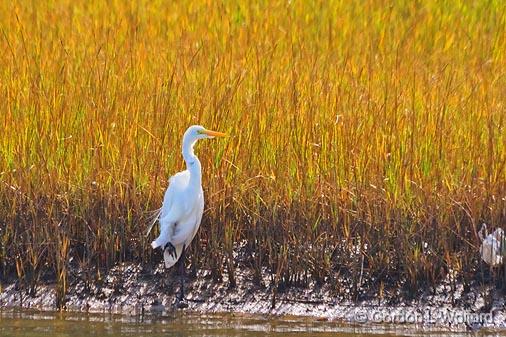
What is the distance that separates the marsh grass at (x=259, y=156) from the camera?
548 centimetres

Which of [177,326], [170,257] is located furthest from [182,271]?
[177,326]

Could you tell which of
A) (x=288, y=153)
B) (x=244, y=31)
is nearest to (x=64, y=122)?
(x=288, y=153)

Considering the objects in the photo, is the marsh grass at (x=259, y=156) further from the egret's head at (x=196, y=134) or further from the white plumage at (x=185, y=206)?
the egret's head at (x=196, y=134)

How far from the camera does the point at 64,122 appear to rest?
19.6 feet

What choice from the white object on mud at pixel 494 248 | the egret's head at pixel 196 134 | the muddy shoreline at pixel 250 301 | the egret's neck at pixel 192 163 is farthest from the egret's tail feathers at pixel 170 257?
the white object on mud at pixel 494 248

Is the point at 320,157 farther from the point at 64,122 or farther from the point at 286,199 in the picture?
the point at 64,122

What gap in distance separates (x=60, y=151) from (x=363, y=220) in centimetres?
161

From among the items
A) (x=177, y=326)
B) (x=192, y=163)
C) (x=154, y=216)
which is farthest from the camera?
(x=154, y=216)

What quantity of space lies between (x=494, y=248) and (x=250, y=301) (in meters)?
1.18

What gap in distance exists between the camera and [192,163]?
5535 millimetres

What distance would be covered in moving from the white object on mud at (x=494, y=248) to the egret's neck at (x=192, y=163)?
4.61ft

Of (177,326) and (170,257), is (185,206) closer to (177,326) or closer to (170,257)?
(170,257)

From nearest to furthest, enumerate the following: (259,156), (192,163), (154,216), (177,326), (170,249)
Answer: (177,326), (170,249), (192,163), (154,216), (259,156)

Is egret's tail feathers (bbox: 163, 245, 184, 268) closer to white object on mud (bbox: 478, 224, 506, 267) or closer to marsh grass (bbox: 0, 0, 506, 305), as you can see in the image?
marsh grass (bbox: 0, 0, 506, 305)
